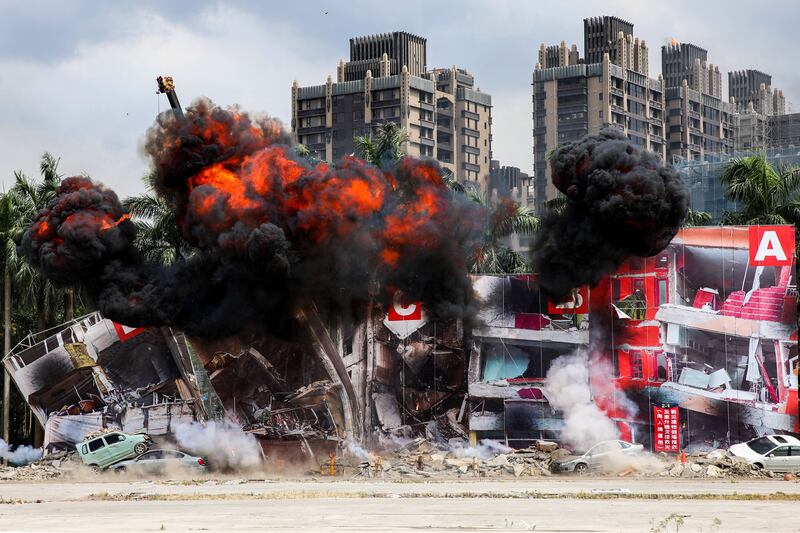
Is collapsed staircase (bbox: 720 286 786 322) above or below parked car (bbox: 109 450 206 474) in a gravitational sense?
above

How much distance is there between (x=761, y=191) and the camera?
62.4 m

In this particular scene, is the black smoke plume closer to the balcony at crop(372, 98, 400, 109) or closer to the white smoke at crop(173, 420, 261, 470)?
the white smoke at crop(173, 420, 261, 470)

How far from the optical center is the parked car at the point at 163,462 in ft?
179

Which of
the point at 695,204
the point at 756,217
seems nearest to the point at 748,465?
the point at 756,217

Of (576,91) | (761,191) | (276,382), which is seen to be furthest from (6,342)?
(576,91)

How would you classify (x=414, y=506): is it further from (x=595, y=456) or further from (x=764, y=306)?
(x=764, y=306)

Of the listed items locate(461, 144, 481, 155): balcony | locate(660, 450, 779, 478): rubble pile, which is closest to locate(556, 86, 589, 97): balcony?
locate(461, 144, 481, 155): balcony

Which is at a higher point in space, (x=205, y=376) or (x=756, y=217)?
(x=756, y=217)

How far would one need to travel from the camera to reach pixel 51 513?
1471 inches

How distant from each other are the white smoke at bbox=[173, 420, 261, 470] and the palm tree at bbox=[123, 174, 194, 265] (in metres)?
12.5

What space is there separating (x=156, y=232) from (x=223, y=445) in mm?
16297

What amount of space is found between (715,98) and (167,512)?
166 m

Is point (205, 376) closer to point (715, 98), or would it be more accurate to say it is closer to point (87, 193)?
point (87, 193)

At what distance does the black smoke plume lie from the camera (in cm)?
4906
